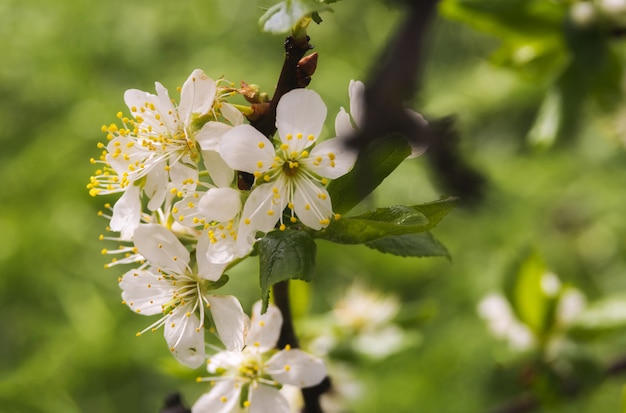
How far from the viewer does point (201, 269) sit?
511mm

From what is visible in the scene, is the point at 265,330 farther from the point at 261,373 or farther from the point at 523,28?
the point at 523,28

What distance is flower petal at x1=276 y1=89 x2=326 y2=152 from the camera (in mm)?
463

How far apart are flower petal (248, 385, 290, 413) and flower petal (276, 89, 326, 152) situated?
181 mm

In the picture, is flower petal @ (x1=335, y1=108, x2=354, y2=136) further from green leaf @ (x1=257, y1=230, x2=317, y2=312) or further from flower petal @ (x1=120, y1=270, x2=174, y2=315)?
flower petal @ (x1=120, y1=270, x2=174, y2=315)

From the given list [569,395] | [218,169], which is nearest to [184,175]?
[218,169]

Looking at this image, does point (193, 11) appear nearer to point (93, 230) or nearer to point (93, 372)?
point (93, 230)

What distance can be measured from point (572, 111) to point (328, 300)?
844mm

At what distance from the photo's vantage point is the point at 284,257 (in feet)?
1.47

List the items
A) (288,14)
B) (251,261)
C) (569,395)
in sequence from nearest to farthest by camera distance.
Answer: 1. (288,14)
2. (569,395)
3. (251,261)

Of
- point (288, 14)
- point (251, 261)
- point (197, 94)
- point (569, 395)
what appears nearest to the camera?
point (288, 14)

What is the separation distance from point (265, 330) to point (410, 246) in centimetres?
12

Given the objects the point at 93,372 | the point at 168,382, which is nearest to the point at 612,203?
the point at 168,382

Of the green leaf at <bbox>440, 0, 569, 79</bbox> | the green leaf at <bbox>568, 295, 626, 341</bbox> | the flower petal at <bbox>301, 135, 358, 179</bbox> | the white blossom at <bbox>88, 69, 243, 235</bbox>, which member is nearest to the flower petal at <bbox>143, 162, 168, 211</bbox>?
the white blossom at <bbox>88, 69, 243, 235</bbox>

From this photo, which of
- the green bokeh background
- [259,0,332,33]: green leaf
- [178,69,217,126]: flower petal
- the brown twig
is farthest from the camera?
the green bokeh background
